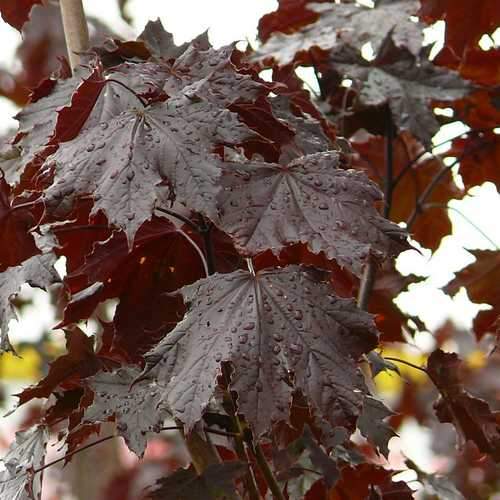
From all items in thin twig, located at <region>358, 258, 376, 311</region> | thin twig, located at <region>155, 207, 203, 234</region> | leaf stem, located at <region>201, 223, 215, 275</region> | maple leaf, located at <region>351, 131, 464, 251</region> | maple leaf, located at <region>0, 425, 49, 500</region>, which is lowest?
maple leaf, located at <region>351, 131, 464, 251</region>

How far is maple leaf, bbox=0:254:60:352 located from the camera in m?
1.23

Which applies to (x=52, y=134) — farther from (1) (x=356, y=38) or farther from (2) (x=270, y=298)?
(1) (x=356, y=38)

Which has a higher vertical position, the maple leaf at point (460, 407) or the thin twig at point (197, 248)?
the thin twig at point (197, 248)

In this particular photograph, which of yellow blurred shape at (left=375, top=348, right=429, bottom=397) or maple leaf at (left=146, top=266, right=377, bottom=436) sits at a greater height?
maple leaf at (left=146, top=266, right=377, bottom=436)

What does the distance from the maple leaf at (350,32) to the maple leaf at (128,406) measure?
2.25 feet

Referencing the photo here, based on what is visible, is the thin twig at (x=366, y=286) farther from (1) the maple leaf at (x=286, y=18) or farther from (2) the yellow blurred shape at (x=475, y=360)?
Result: (2) the yellow blurred shape at (x=475, y=360)

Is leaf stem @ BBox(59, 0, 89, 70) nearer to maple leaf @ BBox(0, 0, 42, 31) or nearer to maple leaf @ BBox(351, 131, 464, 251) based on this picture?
maple leaf @ BBox(0, 0, 42, 31)

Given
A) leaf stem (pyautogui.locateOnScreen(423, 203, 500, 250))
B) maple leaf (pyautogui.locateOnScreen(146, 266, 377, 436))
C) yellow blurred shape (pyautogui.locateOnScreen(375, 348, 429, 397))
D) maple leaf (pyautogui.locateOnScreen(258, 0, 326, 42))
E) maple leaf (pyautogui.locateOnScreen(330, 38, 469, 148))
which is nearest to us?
maple leaf (pyautogui.locateOnScreen(146, 266, 377, 436))

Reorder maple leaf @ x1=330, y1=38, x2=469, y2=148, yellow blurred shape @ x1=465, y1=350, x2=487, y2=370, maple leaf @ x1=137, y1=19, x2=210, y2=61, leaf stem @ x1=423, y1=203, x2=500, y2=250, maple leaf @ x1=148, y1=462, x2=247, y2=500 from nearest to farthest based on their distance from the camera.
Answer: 1. maple leaf @ x1=148, y1=462, x2=247, y2=500
2. maple leaf @ x1=137, y1=19, x2=210, y2=61
3. maple leaf @ x1=330, y1=38, x2=469, y2=148
4. leaf stem @ x1=423, y1=203, x2=500, y2=250
5. yellow blurred shape @ x1=465, y1=350, x2=487, y2=370

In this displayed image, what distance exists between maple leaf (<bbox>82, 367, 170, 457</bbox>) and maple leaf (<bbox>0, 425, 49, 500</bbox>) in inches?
5.1

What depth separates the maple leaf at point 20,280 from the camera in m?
1.23

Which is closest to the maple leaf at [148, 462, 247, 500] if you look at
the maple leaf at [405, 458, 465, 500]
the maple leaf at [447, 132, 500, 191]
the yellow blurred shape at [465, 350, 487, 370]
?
the maple leaf at [405, 458, 465, 500]

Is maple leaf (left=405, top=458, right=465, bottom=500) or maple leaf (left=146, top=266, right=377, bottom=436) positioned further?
maple leaf (left=405, top=458, right=465, bottom=500)

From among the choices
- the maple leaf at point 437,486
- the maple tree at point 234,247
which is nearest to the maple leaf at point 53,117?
the maple tree at point 234,247
